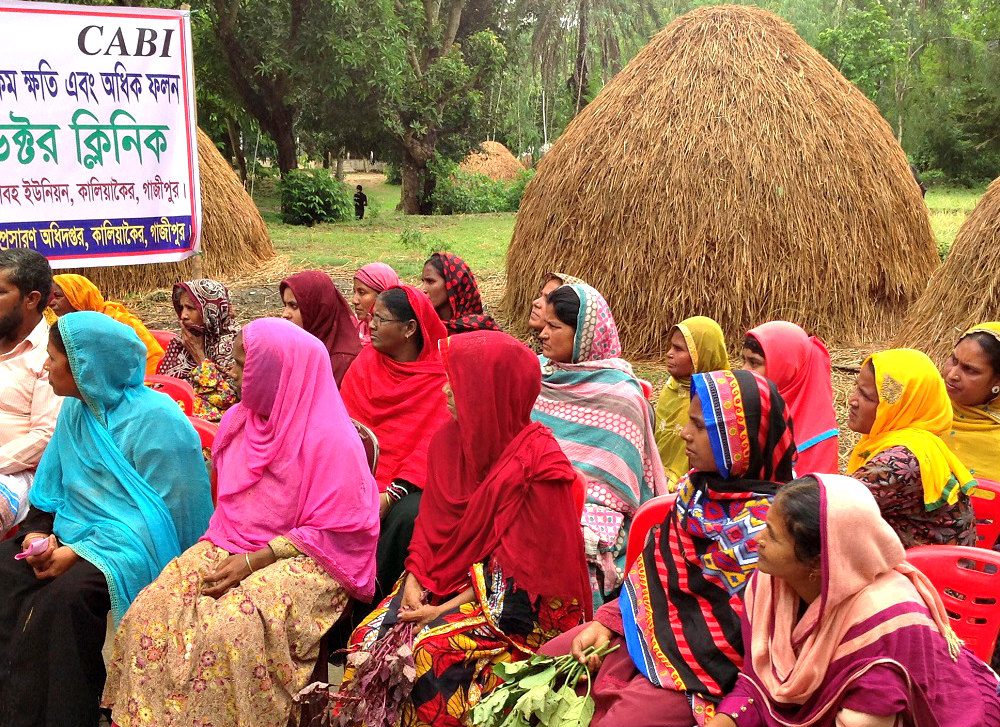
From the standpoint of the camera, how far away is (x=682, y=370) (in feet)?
14.8

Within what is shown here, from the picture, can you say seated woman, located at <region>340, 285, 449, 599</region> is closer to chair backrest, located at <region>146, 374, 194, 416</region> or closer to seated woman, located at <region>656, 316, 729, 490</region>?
chair backrest, located at <region>146, 374, 194, 416</region>

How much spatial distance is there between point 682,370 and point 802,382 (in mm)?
567

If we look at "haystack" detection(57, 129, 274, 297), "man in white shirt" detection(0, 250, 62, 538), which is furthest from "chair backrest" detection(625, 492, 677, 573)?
"haystack" detection(57, 129, 274, 297)

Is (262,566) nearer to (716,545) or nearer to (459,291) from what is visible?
(716,545)

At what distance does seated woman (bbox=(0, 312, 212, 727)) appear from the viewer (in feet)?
10.1

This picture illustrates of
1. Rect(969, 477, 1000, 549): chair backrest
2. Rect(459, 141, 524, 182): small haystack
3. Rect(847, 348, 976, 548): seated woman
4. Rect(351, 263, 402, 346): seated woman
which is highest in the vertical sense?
Rect(459, 141, 524, 182): small haystack

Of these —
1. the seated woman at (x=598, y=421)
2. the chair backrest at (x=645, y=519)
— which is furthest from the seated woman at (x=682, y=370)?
the chair backrest at (x=645, y=519)

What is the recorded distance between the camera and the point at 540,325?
427 centimetres

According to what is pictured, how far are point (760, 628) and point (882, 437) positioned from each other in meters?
1.43

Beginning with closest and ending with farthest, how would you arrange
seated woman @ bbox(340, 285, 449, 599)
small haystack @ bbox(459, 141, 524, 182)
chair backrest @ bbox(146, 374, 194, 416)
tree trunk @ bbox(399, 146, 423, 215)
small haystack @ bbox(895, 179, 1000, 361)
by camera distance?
seated woman @ bbox(340, 285, 449, 599)
chair backrest @ bbox(146, 374, 194, 416)
small haystack @ bbox(895, 179, 1000, 361)
tree trunk @ bbox(399, 146, 423, 215)
small haystack @ bbox(459, 141, 524, 182)

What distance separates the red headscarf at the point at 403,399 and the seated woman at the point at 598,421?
18.8 inches

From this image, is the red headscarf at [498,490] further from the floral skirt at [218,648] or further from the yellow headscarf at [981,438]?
the yellow headscarf at [981,438]

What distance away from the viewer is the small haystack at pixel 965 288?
21.2 ft

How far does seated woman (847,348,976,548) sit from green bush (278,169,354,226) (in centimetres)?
1825
